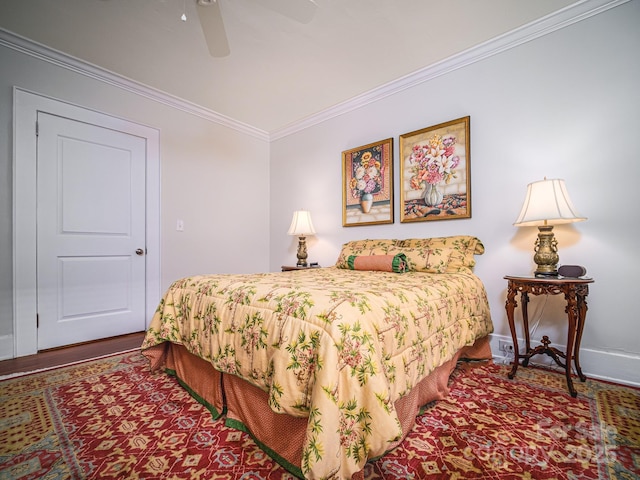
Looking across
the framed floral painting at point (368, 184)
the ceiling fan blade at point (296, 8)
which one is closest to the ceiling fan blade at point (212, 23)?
the ceiling fan blade at point (296, 8)

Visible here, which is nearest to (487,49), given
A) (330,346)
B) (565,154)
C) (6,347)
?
(565,154)

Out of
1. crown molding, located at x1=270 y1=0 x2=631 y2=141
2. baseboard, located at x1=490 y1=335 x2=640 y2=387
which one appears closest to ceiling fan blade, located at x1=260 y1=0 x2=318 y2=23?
crown molding, located at x1=270 y1=0 x2=631 y2=141

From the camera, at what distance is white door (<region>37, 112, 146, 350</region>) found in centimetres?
250

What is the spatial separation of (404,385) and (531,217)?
4.74 ft

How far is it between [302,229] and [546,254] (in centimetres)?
237

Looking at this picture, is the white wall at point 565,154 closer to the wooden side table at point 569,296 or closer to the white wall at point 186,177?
the wooden side table at point 569,296

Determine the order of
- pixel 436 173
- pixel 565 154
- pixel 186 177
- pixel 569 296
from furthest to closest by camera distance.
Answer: pixel 186 177 < pixel 436 173 < pixel 565 154 < pixel 569 296

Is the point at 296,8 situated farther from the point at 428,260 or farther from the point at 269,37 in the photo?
the point at 428,260

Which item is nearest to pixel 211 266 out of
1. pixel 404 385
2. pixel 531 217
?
pixel 404 385

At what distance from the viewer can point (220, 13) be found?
195cm

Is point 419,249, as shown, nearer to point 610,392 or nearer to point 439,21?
point 610,392

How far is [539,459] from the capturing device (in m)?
1.16

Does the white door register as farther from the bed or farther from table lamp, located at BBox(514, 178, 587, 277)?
table lamp, located at BBox(514, 178, 587, 277)

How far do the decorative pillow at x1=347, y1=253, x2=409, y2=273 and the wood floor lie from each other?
7.15ft
